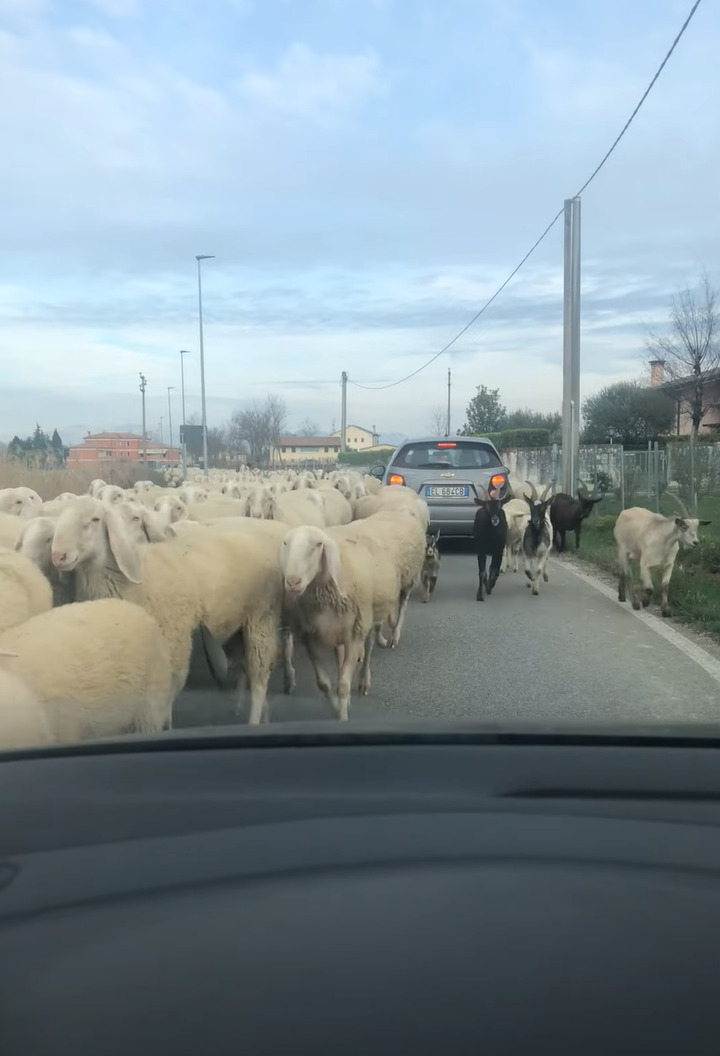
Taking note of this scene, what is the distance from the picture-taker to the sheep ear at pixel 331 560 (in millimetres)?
5988

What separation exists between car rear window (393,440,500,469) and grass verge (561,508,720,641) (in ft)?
7.87

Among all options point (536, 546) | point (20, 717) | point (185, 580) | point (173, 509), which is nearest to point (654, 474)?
point (536, 546)

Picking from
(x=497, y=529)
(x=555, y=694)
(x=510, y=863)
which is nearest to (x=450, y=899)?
(x=510, y=863)

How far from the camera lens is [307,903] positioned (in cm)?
160

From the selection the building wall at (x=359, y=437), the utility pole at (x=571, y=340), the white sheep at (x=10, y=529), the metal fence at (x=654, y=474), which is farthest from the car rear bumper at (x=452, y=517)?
the building wall at (x=359, y=437)

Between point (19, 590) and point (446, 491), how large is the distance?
945 centimetres

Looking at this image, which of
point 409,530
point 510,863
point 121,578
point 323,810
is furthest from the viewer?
point 409,530

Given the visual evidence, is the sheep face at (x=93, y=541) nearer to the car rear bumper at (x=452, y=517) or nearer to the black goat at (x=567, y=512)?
the car rear bumper at (x=452, y=517)

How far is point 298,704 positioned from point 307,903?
4932mm

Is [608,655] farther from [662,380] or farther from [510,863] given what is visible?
[662,380]

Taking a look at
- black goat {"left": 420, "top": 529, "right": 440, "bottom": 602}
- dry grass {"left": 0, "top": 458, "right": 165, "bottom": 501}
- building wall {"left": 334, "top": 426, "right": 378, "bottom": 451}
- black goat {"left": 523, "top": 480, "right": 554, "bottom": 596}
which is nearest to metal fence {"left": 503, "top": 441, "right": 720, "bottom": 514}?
black goat {"left": 523, "top": 480, "right": 554, "bottom": 596}

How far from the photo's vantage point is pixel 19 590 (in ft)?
16.3

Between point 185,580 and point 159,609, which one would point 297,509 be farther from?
point 159,609

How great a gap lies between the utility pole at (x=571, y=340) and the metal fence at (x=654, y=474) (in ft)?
3.58
